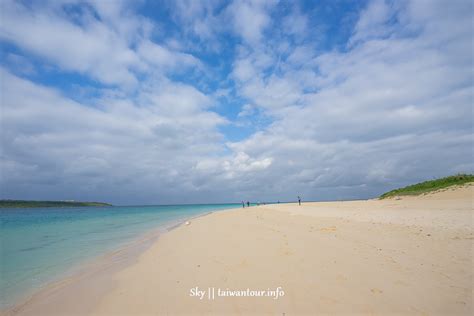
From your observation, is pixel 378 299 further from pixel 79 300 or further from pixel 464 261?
pixel 79 300

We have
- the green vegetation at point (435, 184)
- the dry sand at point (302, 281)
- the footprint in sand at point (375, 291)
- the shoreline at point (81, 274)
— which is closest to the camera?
the dry sand at point (302, 281)

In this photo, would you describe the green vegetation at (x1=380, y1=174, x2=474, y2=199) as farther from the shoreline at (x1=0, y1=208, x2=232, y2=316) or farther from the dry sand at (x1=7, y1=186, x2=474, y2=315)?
the shoreline at (x1=0, y1=208, x2=232, y2=316)

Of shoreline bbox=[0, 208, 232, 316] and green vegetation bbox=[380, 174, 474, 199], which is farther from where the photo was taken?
green vegetation bbox=[380, 174, 474, 199]

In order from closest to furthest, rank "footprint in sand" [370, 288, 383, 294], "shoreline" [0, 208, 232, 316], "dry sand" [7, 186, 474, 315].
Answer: "dry sand" [7, 186, 474, 315], "footprint in sand" [370, 288, 383, 294], "shoreline" [0, 208, 232, 316]

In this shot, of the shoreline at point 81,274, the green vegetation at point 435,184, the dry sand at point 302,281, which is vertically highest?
the green vegetation at point 435,184

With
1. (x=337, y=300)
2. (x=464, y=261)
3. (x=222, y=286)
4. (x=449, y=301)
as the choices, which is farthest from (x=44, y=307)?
(x=464, y=261)

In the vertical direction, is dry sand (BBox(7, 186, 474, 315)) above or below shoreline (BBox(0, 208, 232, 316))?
above

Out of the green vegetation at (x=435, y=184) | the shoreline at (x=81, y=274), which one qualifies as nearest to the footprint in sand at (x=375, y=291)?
the shoreline at (x=81, y=274)

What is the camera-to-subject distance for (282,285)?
216 inches

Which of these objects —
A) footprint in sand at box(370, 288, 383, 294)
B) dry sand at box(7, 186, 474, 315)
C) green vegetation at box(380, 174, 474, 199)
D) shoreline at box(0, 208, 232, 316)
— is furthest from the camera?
green vegetation at box(380, 174, 474, 199)

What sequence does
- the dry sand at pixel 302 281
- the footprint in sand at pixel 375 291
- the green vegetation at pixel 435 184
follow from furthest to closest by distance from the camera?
the green vegetation at pixel 435 184 → the footprint in sand at pixel 375 291 → the dry sand at pixel 302 281

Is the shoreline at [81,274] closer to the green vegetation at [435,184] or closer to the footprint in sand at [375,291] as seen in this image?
the footprint in sand at [375,291]

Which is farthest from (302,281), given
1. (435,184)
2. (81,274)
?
(435,184)

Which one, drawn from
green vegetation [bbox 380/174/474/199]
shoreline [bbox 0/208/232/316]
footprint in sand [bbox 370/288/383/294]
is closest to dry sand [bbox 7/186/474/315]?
footprint in sand [bbox 370/288/383/294]
